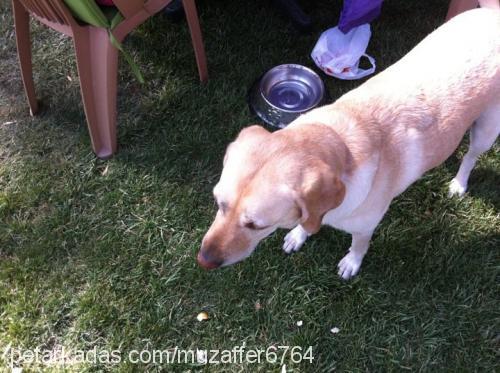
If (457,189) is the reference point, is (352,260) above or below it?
above

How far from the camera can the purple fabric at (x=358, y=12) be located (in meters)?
3.30

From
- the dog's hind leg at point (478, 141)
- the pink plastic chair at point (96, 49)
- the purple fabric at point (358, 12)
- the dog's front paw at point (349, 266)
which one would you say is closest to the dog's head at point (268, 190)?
the dog's front paw at point (349, 266)

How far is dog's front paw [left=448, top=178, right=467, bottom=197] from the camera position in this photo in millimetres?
3184

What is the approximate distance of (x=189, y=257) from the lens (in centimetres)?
305

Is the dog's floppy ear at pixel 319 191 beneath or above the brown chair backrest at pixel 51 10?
beneath

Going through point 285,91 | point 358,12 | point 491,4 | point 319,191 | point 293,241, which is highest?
point 319,191

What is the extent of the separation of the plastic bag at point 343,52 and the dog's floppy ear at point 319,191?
6.05ft

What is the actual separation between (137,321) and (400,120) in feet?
6.01

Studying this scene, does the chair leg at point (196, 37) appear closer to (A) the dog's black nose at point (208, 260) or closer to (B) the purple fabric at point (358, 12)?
(B) the purple fabric at point (358, 12)

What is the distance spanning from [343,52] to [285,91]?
0.51m

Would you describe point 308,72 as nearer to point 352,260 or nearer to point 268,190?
point 352,260

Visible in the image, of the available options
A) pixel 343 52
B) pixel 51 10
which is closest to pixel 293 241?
pixel 343 52

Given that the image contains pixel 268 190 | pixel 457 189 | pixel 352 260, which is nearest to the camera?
pixel 268 190

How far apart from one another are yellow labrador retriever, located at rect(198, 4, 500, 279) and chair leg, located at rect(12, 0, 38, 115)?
1.90 m
